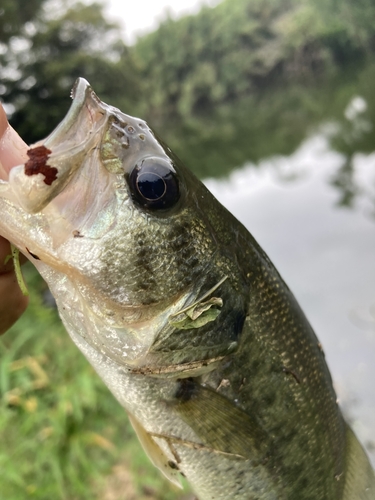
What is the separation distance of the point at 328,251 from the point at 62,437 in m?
7.29

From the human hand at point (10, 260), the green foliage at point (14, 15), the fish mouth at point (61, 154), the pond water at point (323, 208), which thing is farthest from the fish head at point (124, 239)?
the green foliage at point (14, 15)

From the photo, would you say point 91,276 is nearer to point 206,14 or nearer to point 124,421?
point 124,421

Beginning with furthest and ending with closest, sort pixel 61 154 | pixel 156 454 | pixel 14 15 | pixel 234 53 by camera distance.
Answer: pixel 234 53
pixel 14 15
pixel 156 454
pixel 61 154

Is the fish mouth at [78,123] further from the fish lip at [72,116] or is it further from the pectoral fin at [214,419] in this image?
the pectoral fin at [214,419]

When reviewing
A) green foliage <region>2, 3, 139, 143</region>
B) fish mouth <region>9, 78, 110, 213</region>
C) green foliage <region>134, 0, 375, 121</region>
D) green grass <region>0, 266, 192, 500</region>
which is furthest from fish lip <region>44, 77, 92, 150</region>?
green foliage <region>134, 0, 375, 121</region>

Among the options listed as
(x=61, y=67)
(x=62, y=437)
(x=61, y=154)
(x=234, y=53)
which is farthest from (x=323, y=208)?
(x=234, y=53)

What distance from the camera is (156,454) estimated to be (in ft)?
6.24

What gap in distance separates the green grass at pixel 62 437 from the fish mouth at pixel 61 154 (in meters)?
3.20

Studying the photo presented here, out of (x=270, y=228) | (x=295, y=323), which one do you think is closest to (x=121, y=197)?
(x=295, y=323)

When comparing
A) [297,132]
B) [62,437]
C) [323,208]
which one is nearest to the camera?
[62,437]

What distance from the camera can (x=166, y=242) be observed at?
1541 millimetres

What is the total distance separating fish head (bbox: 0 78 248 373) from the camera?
140 centimetres

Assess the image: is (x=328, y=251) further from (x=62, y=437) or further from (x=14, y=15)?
(x=14, y=15)

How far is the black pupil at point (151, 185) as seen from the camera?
1486 millimetres
